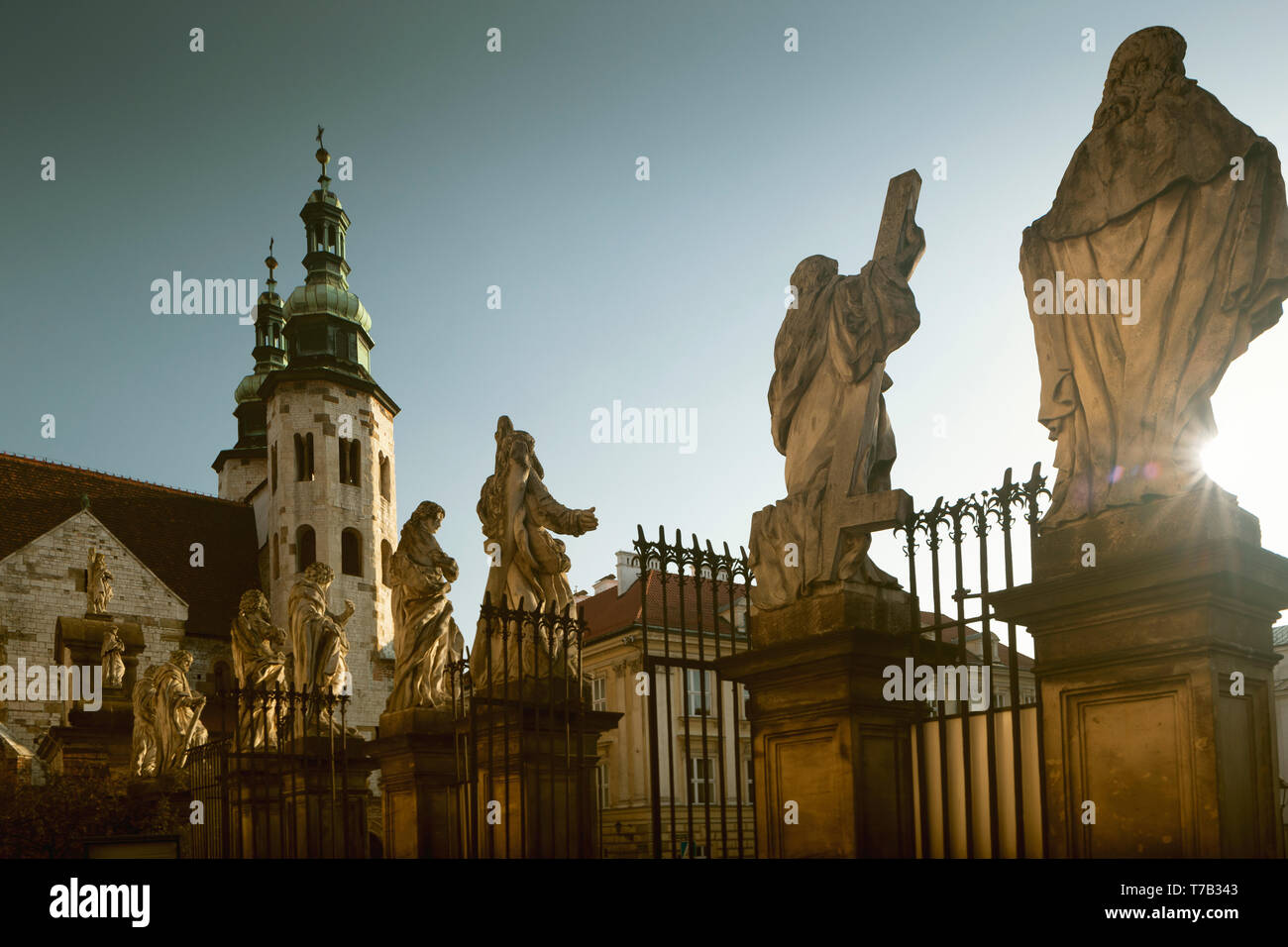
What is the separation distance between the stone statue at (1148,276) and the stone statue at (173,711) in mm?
18205

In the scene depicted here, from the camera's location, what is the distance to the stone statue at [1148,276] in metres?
4.62

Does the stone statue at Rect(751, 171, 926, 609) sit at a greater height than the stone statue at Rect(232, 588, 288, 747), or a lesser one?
greater

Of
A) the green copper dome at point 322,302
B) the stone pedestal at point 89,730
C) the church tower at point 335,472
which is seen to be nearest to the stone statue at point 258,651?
the stone pedestal at point 89,730

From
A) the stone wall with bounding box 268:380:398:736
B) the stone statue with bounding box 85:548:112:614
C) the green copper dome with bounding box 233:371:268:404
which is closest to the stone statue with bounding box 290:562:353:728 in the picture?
the stone statue with bounding box 85:548:112:614

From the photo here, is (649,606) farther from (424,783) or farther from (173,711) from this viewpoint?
(424,783)

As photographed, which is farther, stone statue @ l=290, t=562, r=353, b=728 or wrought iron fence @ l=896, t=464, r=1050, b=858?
stone statue @ l=290, t=562, r=353, b=728

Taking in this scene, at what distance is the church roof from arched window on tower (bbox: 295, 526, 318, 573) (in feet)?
10.5

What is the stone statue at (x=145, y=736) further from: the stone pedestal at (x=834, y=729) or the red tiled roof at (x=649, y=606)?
the stone pedestal at (x=834, y=729)

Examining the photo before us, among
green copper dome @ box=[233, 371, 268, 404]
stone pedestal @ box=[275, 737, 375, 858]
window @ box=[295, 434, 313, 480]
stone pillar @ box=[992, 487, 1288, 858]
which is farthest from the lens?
green copper dome @ box=[233, 371, 268, 404]

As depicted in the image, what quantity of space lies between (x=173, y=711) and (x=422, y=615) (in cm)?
1203

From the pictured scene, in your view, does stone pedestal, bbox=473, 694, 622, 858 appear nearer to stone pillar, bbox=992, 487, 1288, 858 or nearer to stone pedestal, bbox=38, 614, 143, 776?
stone pillar, bbox=992, 487, 1288, 858

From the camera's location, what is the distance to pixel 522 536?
867cm

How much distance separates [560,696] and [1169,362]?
4.79m

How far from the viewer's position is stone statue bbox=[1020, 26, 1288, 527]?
4.62 metres
